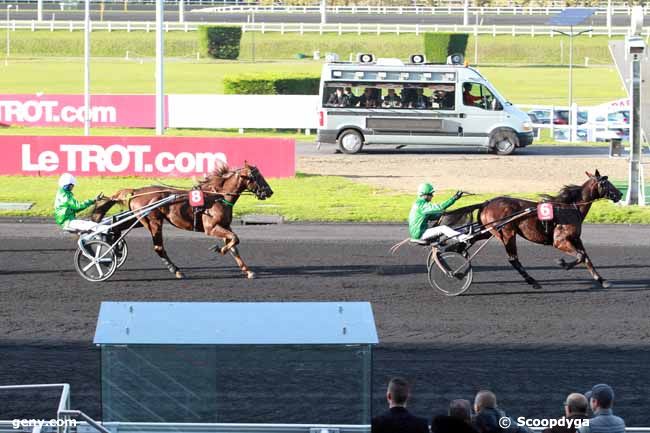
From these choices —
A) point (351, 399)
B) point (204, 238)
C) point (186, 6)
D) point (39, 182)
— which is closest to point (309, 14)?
point (186, 6)

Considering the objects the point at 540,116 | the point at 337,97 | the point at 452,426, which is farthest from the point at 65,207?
the point at 540,116

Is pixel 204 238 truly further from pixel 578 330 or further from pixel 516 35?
pixel 516 35

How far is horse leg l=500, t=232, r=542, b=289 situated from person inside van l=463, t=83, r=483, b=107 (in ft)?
50.7

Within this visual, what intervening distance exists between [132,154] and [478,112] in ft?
33.4

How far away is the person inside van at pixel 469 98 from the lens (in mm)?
29234

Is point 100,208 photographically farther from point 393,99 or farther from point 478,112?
point 478,112

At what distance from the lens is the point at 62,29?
64875 mm

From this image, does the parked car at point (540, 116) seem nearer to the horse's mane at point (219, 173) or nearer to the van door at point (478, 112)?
the van door at point (478, 112)

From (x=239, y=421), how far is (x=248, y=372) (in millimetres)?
359

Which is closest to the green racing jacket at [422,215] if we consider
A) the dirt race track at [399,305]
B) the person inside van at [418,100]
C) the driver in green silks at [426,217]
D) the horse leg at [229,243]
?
the driver in green silks at [426,217]

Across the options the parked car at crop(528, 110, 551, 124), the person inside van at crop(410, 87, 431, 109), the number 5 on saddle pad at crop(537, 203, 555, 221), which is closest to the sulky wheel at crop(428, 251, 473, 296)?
the number 5 on saddle pad at crop(537, 203, 555, 221)

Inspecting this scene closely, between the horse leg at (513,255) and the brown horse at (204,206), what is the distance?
3.24 meters

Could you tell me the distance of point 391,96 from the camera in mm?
29297

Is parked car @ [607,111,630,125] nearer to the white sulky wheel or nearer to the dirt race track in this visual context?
the dirt race track
